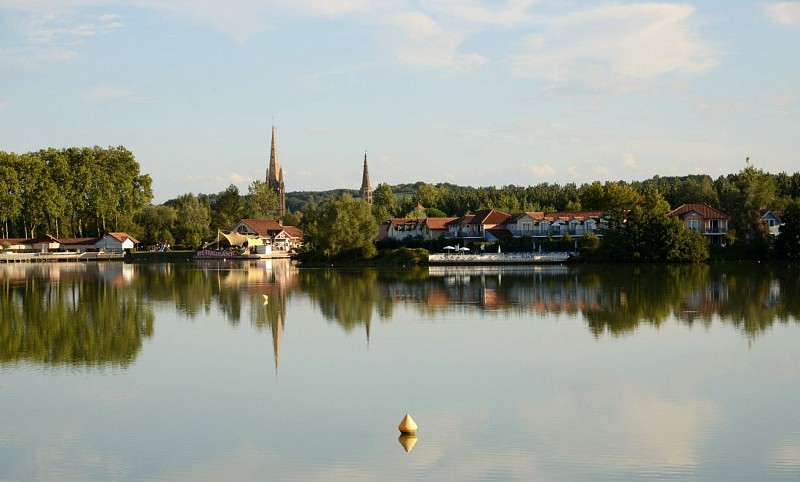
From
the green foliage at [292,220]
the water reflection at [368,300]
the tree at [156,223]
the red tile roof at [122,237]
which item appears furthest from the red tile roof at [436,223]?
the red tile roof at [122,237]

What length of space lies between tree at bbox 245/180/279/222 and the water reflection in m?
53.5

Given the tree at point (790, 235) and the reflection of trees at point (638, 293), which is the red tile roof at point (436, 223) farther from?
the tree at point (790, 235)

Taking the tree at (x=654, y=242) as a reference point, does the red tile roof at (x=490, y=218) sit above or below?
above

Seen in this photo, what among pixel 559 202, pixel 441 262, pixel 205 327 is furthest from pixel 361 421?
pixel 559 202

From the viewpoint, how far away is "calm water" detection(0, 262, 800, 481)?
11508 mm

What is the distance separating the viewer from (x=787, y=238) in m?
59.0

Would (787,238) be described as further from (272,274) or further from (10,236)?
(10,236)

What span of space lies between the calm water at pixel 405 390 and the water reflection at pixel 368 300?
21cm

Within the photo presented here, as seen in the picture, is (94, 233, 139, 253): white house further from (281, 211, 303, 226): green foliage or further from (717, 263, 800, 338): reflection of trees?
(717, 263, 800, 338): reflection of trees

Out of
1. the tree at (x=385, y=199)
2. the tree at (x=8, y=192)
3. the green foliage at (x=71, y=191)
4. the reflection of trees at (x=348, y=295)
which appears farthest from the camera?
the tree at (x=385, y=199)

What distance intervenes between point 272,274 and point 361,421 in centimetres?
4254

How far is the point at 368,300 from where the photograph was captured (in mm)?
33938

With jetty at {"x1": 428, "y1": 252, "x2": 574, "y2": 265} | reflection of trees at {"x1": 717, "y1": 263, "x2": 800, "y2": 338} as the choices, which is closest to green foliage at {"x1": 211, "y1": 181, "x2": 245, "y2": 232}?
jetty at {"x1": 428, "y1": 252, "x2": 574, "y2": 265}

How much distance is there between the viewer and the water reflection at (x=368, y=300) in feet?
78.8
